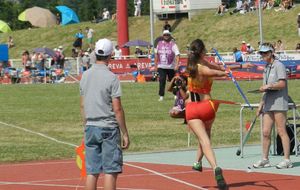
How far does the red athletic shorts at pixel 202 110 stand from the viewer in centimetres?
1209

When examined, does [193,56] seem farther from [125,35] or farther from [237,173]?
[125,35]

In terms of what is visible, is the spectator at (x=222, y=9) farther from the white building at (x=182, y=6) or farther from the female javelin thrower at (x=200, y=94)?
the female javelin thrower at (x=200, y=94)

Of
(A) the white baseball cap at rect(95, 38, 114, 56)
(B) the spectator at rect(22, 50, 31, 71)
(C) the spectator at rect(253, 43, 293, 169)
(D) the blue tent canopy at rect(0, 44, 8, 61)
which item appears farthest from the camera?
(D) the blue tent canopy at rect(0, 44, 8, 61)

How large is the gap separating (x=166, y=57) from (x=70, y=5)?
249 ft

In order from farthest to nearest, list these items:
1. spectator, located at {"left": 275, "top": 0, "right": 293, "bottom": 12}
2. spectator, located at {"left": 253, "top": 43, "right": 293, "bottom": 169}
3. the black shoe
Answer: spectator, located at {"left": 275, "top": 0, "right": 293, "bottom": 12}, spectator, located at {"left": 253, "top": 43, "right": 293, "bottom": 169}, the black shoe

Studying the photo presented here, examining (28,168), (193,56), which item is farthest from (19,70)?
(193,56)

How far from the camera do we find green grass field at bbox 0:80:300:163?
17.2 m

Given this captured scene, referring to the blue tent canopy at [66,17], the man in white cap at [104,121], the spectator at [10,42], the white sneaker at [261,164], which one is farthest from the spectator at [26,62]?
the man in white cap at [104,121]

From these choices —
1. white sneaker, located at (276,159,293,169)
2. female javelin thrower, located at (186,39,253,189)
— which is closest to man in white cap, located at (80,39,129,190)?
female javelin thrower, located at (186,39,253,189)

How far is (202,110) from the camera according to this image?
12078 millimetres

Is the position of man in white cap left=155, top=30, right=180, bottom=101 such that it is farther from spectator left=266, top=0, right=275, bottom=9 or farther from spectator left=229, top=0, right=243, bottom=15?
spectator left=229, top=0, right=243, bottom=15

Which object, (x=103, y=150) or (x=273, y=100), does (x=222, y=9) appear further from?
(x=103, y=150)

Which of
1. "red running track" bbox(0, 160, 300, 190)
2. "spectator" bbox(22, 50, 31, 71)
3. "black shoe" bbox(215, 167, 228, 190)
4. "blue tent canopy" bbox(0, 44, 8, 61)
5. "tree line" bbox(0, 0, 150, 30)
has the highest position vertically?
"tree line" bbox(0, 0, 150, 30)

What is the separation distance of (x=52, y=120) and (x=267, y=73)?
9.41m
